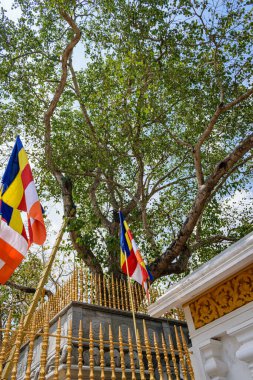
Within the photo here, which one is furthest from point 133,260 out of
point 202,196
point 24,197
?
point 202,196

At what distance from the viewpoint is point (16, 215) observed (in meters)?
4.49

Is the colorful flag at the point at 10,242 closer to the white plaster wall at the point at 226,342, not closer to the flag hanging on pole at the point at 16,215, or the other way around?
the flag hanging on pole at the point at 16,215

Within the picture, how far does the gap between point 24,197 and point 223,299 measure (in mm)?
2861

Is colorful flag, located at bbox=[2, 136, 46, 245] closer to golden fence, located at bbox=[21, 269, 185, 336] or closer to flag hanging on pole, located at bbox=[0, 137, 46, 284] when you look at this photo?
flag hanging on pole, located at bbox=[0, 137, 46, 284]

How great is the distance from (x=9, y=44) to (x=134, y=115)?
4.79 metres

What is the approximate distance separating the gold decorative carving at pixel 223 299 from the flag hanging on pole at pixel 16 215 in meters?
2.18

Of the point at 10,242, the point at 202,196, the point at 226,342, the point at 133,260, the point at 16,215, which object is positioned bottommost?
the point at 226,342

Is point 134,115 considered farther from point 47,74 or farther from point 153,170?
point 47,74

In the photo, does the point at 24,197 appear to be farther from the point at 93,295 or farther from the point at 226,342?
the point at 93,295

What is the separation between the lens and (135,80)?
1080 cm

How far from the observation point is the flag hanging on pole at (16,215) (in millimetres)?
4102

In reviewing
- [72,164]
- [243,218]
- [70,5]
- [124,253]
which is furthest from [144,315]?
[70,5]

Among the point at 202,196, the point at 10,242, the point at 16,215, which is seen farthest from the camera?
the point at 202,196

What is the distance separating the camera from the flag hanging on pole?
410 cm
